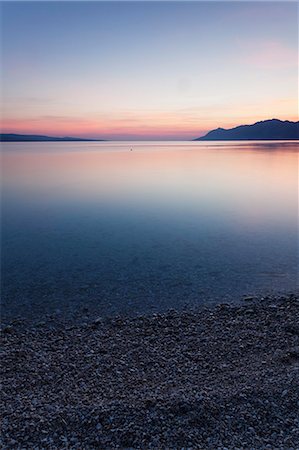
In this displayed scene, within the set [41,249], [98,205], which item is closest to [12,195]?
[98,205]

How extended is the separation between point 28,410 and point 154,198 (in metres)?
20.2

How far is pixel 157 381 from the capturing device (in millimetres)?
5469

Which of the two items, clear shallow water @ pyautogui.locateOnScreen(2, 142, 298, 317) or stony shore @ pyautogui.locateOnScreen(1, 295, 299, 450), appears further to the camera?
clear shallow water @ pyautogui.locateOnScreen(2, 142, 298, 317)

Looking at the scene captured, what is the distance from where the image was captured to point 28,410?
4711mm

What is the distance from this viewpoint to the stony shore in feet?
14.1

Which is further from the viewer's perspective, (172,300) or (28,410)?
(172,300)

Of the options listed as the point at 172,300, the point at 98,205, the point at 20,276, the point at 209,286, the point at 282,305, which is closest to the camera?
the point at 282,305

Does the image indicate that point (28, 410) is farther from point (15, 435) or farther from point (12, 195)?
point (12, 195)

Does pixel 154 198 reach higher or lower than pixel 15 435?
higher

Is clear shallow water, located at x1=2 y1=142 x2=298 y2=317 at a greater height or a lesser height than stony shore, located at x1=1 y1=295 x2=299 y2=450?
greater

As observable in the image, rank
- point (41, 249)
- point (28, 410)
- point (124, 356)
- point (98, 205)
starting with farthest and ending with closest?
point (98, 205) < point (41, 249) < point (124, 356) < point (28, 410)

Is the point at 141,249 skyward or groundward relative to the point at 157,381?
skyward

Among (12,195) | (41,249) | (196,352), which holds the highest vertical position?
(12,195)

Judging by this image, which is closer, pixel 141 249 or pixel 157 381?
pixel 157 381
